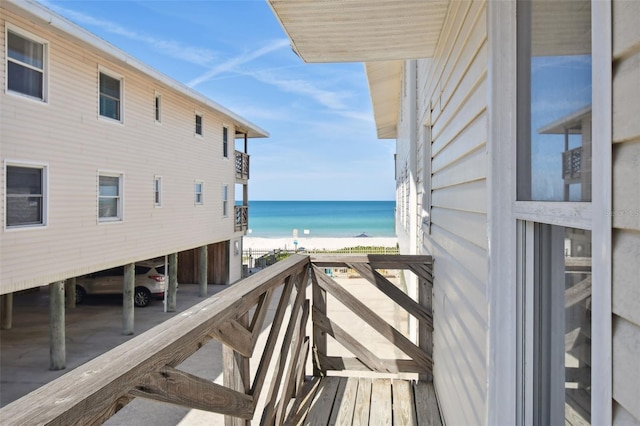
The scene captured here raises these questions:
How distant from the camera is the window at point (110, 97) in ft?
29.4

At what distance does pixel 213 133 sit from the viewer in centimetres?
1452

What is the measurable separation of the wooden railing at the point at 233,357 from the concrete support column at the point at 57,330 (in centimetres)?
652

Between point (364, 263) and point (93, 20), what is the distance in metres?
41.5

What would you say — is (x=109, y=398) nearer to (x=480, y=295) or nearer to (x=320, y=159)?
(x=480, y=295)

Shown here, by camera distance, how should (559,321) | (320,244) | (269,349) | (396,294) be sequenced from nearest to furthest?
1. (559,321)
2. (269,349)
3. (396,294)
4. (320,244)

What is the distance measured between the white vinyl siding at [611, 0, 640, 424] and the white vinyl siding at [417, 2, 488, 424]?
3.23 ft

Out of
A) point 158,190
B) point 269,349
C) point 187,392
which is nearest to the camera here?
point 187,392

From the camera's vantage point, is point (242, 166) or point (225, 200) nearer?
point (225, 200)

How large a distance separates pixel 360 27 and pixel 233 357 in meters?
2.16

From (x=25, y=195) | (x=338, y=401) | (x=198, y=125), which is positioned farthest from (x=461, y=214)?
(x=198, y=125)

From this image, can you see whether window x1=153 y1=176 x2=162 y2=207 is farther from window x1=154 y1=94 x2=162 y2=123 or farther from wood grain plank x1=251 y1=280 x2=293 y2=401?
wood grain plank x1=251 y1=280 x2=293 y2=401

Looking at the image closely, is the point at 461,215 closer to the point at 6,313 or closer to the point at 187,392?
the point at 187,392

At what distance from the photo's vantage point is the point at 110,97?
30.1 feet

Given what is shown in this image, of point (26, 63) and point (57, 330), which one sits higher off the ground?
point (26, 63)
